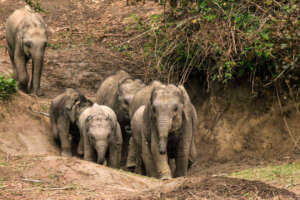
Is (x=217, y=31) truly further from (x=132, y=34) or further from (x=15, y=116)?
(x=132, y=34)

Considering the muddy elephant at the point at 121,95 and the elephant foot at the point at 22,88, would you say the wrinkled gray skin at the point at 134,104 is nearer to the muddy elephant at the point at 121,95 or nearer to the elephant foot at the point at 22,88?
the muddy elephant at the point at 121,95

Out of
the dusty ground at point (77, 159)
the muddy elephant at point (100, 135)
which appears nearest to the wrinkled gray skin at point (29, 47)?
the dusty ground at point (77, 159)

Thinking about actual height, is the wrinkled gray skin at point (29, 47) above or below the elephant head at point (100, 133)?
above

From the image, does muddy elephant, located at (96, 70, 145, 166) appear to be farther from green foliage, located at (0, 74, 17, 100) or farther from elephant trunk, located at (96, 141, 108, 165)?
green foliage, located at (0, 74, 17, 100)

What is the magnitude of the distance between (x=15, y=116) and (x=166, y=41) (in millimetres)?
3298

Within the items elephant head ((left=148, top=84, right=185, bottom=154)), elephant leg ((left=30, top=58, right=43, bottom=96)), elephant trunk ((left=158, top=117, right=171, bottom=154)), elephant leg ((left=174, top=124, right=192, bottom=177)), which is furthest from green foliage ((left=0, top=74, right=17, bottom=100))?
elephant trunk ((left=158, top=117, right=171, bottom=154))

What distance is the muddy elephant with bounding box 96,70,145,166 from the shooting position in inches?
490

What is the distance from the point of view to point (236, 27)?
11680 millimetres

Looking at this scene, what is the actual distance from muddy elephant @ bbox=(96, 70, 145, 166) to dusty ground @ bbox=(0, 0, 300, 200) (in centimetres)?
137

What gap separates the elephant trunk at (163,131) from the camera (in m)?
9.27

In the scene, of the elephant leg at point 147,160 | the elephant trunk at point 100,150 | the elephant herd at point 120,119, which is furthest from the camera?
the elephant trunk at point 100,150

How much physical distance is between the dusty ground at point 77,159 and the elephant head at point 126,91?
155cm

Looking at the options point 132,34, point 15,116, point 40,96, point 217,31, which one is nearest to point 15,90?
point 15,116

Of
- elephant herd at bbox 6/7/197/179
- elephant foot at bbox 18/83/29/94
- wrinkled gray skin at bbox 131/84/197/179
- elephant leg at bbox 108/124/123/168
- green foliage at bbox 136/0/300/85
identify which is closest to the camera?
wrinkled gray skin at bbox 131/84/197/179
